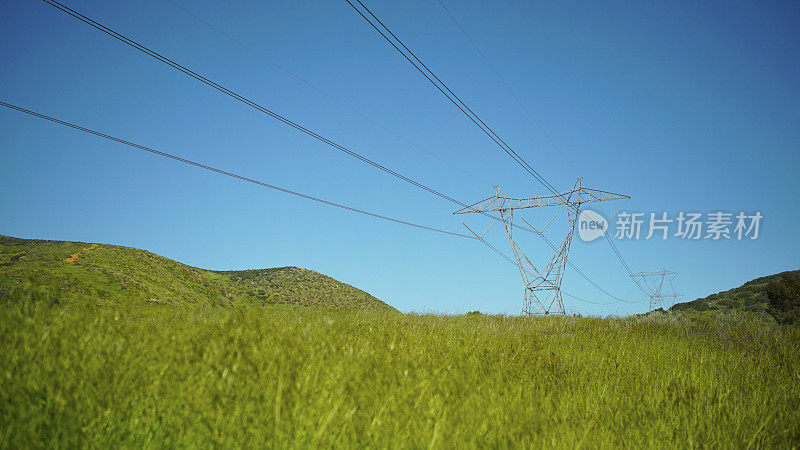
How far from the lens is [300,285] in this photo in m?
22.3

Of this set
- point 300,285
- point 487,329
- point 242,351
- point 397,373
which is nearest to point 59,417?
point 242,351

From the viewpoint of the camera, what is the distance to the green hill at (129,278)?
1112cm

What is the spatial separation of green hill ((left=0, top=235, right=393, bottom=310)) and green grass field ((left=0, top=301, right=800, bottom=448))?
20.1 ft

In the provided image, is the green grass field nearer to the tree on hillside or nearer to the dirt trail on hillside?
the dirt trail on hillside

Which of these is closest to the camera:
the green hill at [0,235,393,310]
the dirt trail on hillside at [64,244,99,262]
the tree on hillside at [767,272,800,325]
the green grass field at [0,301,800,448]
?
the green grass field at [0,301,800,448]

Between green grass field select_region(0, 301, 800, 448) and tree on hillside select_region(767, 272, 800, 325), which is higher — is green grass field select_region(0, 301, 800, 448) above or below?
below

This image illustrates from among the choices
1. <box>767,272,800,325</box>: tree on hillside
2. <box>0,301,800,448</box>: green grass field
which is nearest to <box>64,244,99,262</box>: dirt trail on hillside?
<box>0,301,800,448</box>: green grass field

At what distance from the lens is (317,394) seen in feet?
9.27

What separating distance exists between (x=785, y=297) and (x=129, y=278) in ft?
80.1

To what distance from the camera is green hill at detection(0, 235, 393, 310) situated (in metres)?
11.1

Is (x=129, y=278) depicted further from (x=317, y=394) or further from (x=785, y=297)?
(x=785, y=297)

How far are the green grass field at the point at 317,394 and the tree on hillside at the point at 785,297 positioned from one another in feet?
40.3

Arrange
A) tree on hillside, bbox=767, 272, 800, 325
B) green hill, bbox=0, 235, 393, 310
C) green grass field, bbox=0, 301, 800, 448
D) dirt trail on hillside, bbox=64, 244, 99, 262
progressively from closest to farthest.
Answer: green grass field, bbox=0, 301, 800, 448 < green hill, bbox=0, 235, 393, 310 < dirt trail on hillside, bbox=64, 244, 99, 262 < tree on hillside, bbox=767, 272, 800, 325

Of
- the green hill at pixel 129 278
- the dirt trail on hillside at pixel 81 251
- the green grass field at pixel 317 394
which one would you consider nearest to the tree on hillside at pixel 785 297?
the green grass field at pixel 317 394
